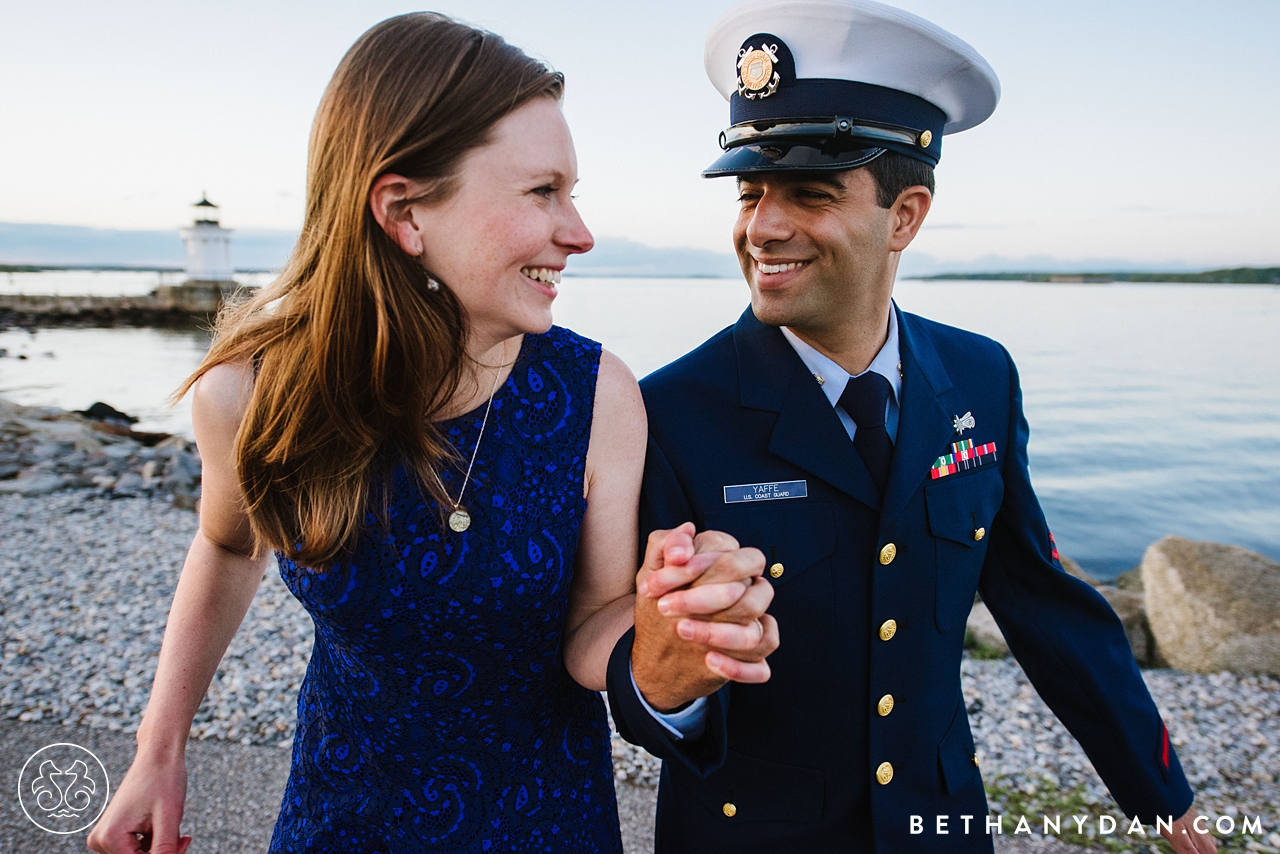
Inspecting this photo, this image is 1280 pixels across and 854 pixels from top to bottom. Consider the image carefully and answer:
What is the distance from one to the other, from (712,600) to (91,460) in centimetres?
1219

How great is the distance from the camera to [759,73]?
2.10 m

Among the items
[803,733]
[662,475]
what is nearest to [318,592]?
[662,475]

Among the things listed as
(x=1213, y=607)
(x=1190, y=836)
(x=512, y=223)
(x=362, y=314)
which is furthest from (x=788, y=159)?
(x=1213, y=607)

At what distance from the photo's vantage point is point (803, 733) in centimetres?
190

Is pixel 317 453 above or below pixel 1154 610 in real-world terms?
above

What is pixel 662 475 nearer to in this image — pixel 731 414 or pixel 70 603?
pixel 731 414

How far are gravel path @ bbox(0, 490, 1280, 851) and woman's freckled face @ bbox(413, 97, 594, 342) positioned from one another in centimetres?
294

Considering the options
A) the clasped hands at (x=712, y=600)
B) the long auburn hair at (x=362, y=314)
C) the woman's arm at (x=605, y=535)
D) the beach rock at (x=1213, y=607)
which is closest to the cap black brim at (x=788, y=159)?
the long auburn hair at (x=362, y=314)

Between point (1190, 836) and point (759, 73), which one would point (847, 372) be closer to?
point (759, 73)

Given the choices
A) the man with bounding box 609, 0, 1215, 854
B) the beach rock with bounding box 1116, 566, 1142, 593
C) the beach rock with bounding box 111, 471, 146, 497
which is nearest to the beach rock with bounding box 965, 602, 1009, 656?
the beach rock with bounding box 1116, 566, 1142, 593

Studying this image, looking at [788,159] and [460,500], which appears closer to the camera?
[460,500]

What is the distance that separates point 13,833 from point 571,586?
3295 millimetres

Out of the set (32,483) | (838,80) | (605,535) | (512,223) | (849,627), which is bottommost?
(849,627)

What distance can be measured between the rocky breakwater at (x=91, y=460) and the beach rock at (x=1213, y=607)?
9.70 m
